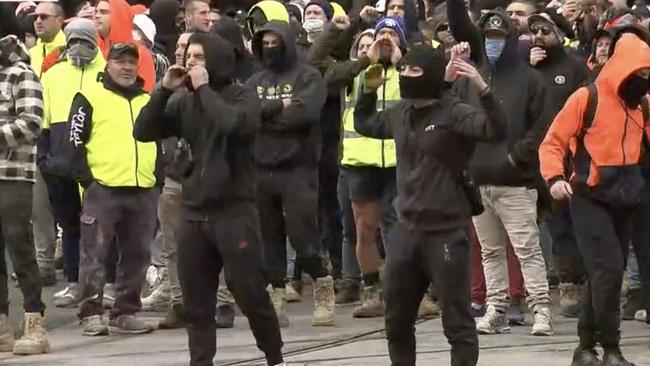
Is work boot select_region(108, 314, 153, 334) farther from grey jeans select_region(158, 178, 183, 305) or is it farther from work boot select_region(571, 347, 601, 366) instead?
work boot select_region(571, 347, 601, 366)

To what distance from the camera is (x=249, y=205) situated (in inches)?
372

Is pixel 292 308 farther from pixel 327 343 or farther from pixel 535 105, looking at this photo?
pixel 535 105

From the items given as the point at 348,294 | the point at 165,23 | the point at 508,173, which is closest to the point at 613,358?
the point at 508,173

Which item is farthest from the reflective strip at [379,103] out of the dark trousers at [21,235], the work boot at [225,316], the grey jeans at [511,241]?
the dark trousers at [21,235]

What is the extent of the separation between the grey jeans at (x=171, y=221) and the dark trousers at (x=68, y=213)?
122 centimetres

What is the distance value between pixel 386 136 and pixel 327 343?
2.28 metres

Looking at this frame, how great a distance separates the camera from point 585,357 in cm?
996

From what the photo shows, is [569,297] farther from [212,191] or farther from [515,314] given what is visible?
[212,191]

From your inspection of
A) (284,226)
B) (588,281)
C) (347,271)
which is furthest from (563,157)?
(347,271)

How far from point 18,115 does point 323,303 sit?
2.70 m

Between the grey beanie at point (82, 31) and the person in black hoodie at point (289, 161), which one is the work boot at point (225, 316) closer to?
the person in black hoodie at point (289, 161)

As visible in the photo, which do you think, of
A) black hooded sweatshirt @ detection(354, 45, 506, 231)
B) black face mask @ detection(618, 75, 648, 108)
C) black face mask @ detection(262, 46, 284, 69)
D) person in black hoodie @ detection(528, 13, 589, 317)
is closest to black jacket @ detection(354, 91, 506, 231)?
black hooded sweatshirt @ detection(354, 45, 506, 231)

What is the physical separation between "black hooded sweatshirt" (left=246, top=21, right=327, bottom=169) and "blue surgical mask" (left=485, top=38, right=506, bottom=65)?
1.22m

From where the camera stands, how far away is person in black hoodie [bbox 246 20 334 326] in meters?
11.7
